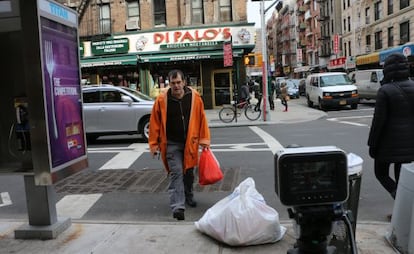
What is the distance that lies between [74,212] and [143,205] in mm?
893

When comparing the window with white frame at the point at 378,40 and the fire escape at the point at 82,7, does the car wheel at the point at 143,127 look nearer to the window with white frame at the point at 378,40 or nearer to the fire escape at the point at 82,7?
the fire escape at the point at 82,7

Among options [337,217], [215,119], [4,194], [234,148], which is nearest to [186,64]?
[215,119]

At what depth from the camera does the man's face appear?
551 cm

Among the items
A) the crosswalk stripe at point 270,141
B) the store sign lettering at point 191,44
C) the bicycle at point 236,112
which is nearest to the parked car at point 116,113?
the crosswalk stripe at point 270,141

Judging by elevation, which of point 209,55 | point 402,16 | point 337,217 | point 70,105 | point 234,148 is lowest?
point 234,148

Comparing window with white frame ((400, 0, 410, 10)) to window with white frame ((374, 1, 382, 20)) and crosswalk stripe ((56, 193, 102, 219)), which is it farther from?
crosswalk stripe ((56, 193, 102, 219))

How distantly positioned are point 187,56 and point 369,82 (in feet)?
A: 33.2

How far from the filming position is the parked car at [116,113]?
13.3m

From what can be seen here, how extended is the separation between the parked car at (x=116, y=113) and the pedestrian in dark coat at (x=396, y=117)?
29.0ft

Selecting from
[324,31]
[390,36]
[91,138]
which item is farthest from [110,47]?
[324,31]

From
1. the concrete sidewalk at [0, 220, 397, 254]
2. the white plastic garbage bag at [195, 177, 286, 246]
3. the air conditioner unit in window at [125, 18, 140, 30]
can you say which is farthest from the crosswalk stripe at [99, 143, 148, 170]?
the air conditioner unit in window at [125, 18, 140, 30]

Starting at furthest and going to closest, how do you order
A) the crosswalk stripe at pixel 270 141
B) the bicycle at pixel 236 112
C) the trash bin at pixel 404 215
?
the bicycle at pixel 236 112 → the crosswalk stripe at pixel 270 141 → the trash bin at pixel 404 215

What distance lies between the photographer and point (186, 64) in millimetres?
26578

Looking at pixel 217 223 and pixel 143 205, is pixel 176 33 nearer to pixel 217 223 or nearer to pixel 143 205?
pixel 143 205
